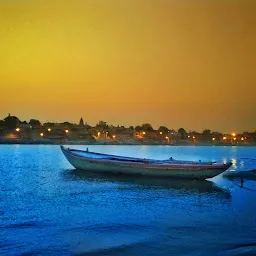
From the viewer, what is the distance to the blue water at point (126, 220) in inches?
508

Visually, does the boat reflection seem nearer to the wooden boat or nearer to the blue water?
the blue water

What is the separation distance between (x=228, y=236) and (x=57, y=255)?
7003 mm

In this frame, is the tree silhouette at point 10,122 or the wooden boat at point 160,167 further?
the tree silhouette at point 10,122

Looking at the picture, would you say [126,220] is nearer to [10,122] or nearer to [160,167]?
[160,167]

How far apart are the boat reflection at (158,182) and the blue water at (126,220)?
23 cm

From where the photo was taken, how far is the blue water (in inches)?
508

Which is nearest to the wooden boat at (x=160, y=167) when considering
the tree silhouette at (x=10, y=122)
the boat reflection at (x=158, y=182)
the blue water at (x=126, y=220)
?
the boat reflection at (x=158, y=182)

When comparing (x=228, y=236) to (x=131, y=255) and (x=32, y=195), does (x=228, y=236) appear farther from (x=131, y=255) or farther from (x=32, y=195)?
(x=32, y=195)

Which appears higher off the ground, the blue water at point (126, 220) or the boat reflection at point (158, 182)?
the boat reflection at point (158, 182)

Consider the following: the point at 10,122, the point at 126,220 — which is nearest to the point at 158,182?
the point at 126,220

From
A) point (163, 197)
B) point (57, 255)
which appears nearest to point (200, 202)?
point (163, 197)

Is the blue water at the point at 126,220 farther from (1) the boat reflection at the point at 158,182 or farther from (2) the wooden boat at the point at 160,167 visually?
(2) the wooden boat at the point at 160,167

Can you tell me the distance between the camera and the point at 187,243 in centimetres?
1353

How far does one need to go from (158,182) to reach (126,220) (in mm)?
16114
